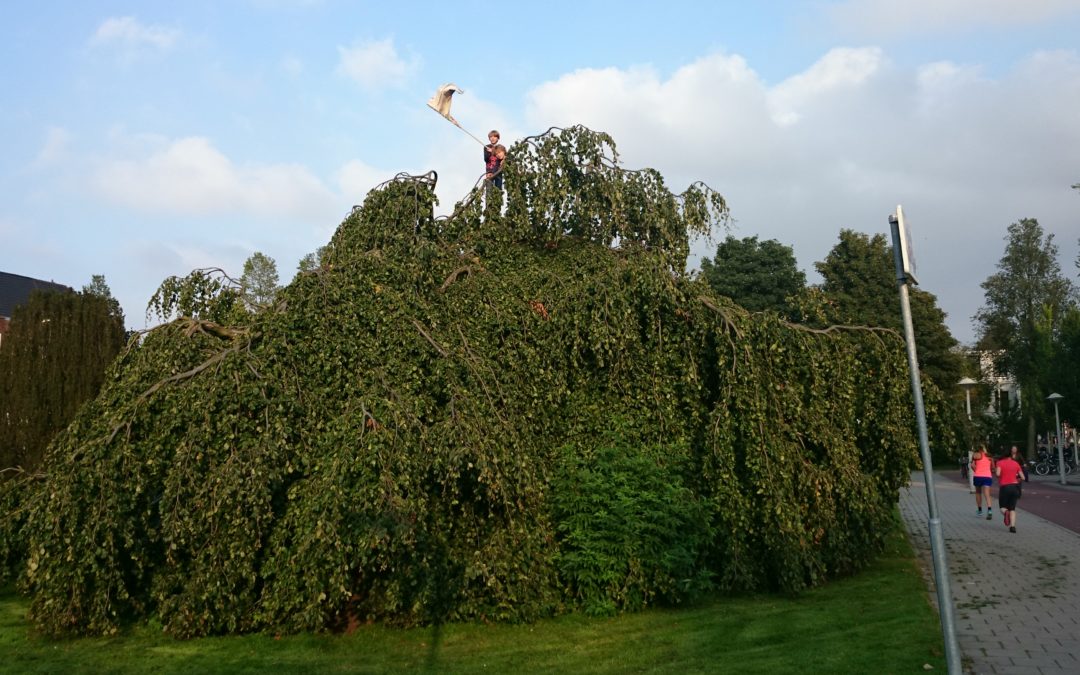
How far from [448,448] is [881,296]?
38.3 meters

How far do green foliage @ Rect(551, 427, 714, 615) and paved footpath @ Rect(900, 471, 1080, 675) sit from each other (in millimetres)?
2737

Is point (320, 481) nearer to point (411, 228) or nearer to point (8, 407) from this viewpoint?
point (411, 228)

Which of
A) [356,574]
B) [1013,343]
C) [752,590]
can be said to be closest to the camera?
[356,574]

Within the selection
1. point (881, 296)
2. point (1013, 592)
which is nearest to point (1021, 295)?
point (881, 296)

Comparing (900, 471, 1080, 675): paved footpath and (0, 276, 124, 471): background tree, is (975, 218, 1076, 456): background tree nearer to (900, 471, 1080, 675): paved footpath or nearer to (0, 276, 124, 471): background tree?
(900, 471, 1080, 675): paved footpath

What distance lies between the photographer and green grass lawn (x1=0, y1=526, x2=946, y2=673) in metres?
7.70

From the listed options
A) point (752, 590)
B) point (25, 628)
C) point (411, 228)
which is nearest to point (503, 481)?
point (752, 590)

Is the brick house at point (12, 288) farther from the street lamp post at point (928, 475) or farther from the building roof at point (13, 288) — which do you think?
the street lamp post at point (928, 475)

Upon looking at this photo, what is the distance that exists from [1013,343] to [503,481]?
59.4 metres

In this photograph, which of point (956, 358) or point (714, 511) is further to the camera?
point (956, 358)

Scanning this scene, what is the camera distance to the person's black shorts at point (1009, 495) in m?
16.7

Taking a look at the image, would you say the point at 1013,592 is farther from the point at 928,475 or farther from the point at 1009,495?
the point at 1009,495

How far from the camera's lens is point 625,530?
364 inches

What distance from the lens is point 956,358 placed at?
44125 mm
